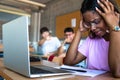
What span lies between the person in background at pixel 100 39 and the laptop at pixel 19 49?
0.26 m

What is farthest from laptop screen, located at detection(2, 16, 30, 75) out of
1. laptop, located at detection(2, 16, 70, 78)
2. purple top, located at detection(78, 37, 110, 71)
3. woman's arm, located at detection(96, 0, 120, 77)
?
purple top, located at detection(78, 37, 110, 71)

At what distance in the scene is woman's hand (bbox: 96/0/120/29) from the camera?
856mm

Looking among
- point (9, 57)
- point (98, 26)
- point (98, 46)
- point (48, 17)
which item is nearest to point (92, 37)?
point (98, 46)

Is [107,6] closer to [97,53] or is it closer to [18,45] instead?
[97,53]

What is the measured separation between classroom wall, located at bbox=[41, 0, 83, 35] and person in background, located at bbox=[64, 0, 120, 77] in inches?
122

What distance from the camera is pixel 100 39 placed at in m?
1.14

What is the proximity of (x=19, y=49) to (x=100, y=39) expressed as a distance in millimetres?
613

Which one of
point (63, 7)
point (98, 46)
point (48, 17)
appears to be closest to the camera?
point (98, 46)

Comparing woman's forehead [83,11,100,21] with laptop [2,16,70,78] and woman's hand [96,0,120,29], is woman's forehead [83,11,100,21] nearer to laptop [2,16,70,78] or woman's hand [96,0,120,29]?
woman's hand [96,0,120,29]

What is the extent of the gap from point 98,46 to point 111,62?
0.32 m

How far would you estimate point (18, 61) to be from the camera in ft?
2.33

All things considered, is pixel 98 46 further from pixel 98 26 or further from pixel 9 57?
pixel 9 57

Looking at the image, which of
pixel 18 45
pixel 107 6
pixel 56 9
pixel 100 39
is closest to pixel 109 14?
pixel 107 6

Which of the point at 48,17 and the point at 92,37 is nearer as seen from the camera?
the point at 92,37
